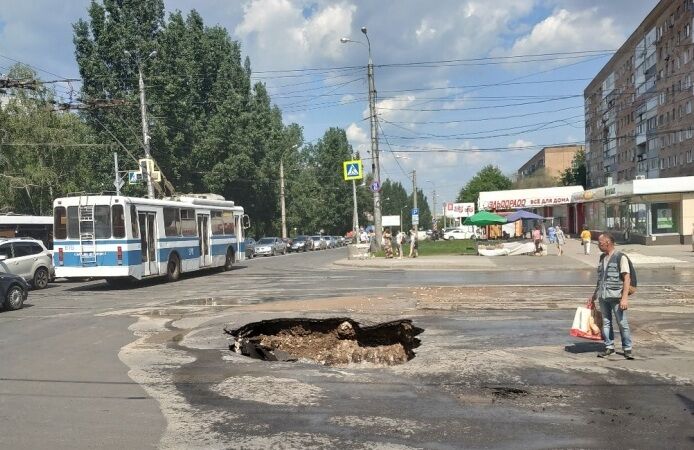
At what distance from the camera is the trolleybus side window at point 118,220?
18.8 meters

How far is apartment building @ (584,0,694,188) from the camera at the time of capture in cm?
5531

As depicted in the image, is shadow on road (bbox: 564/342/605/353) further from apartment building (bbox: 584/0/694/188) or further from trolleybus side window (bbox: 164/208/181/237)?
apartment building (bbox: 584/0/694/188)

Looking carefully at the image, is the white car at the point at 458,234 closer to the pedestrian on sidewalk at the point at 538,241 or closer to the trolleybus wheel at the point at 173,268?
the pedestrian on sidewalk at the point at 538,241

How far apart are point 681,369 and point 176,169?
4233 cm

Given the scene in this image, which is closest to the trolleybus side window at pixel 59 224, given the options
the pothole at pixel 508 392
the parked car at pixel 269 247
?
the pothole at pixel 508 392

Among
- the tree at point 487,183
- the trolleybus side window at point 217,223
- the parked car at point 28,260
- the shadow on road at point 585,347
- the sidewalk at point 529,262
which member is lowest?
the sidewalk at point 529,262

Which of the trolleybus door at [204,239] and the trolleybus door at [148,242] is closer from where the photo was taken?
the trolleybus door at [148,242]

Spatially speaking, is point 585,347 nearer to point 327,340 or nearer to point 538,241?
point 327,340

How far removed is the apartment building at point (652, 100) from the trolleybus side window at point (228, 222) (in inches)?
1263

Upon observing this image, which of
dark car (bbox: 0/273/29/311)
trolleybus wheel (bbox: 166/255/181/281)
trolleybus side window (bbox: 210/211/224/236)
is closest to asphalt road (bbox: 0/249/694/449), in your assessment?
dark car (bbox: 0/273/29/311)

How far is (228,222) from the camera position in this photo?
88.1 feet

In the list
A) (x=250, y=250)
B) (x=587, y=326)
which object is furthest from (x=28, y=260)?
(x=250, y=250)

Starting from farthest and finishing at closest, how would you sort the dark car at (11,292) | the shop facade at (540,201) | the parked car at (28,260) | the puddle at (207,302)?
the shop facade at (540,201) < the parked car at (28,260) < the puddle at (207,302) < the dark car at (11,292)

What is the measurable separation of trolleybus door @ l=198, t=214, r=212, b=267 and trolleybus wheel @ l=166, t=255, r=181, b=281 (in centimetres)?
191
